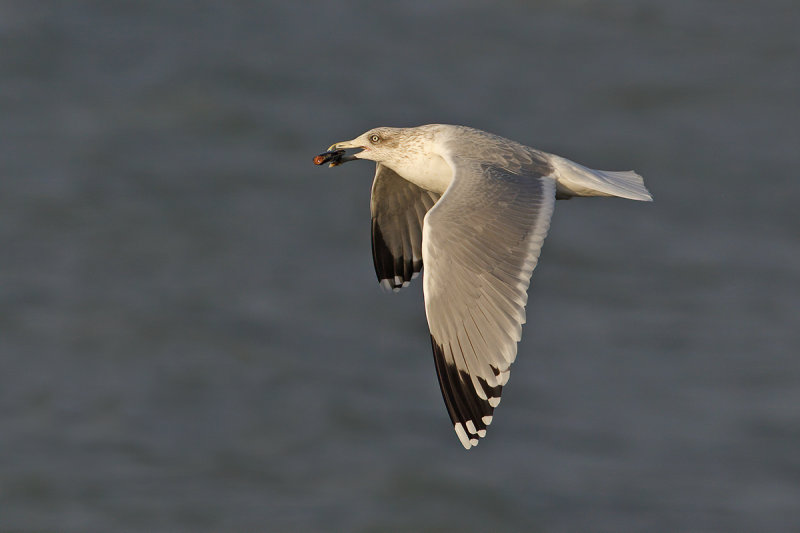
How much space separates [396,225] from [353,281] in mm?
10437

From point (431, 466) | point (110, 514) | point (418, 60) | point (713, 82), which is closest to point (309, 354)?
point (431, 466)

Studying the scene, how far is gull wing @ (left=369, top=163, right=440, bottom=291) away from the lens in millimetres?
9242

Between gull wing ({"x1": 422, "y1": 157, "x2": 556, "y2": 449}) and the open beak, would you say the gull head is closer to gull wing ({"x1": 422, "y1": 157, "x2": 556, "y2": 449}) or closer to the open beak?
the open beak

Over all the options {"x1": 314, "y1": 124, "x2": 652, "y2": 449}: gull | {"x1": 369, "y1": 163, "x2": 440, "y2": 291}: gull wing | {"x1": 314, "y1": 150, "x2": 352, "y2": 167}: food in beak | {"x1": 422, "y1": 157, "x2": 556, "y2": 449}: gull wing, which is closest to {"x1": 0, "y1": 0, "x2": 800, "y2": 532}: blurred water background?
{"x1": 369, "y1": 163, "x2": 440, "y2": 291}: gull wing

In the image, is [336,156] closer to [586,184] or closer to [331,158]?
[331,158]

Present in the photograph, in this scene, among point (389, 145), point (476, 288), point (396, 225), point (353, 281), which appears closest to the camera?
point (476, 288)

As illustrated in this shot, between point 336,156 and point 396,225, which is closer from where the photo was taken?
point 336,156

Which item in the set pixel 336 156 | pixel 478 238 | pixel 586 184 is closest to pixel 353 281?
pixel 336 156

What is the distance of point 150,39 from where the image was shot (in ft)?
78.5

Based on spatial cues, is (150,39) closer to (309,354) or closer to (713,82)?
(309,354)

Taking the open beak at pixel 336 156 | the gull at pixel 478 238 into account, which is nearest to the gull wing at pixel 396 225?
the open beak at pixel 336 156

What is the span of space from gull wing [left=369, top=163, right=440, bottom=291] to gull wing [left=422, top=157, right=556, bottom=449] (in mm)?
1698

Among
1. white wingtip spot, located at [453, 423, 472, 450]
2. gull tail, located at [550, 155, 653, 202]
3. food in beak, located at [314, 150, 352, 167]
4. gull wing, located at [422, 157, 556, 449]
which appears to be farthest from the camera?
food in beak, located at [314, 150, 352, 167]

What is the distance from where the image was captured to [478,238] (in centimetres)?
726
